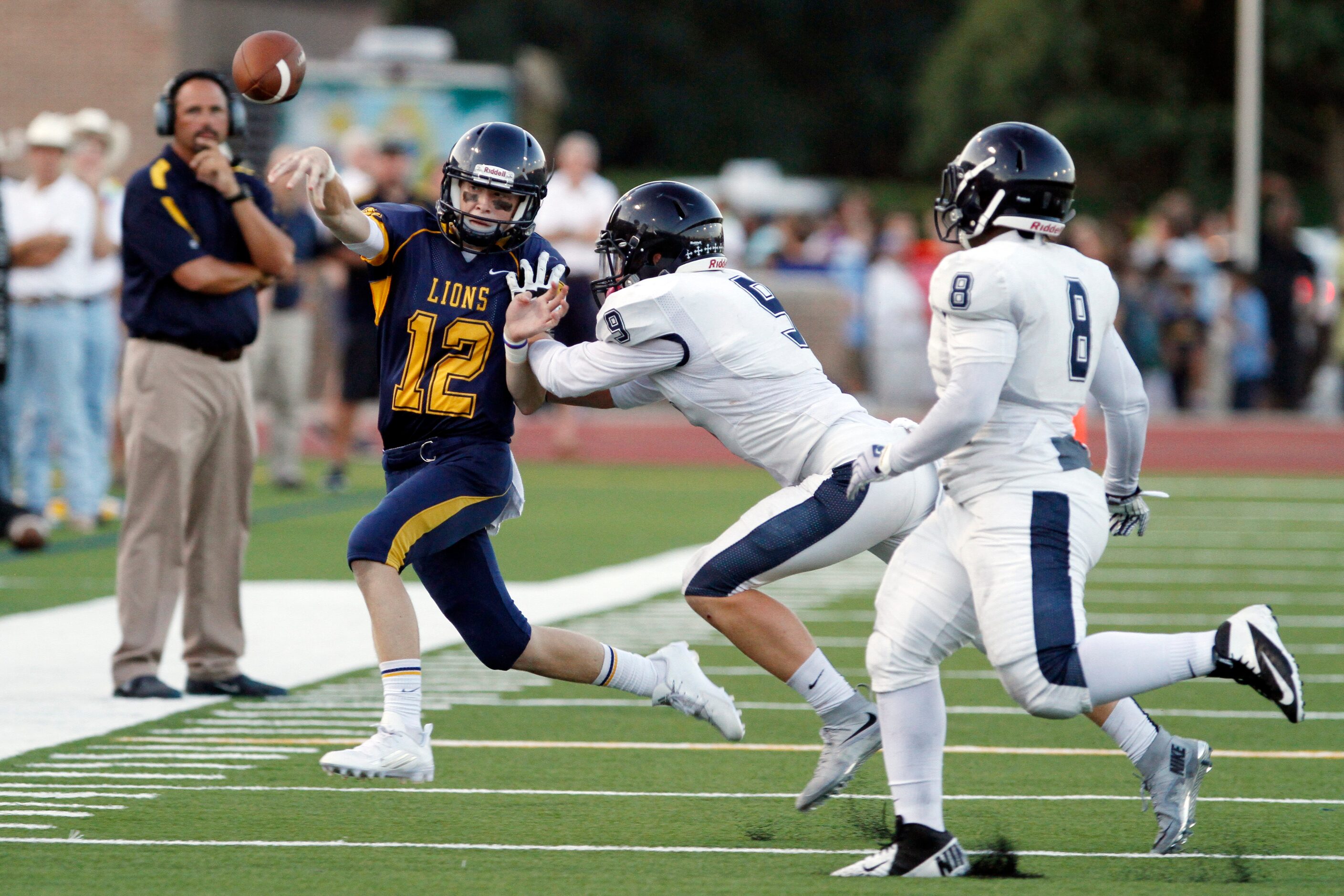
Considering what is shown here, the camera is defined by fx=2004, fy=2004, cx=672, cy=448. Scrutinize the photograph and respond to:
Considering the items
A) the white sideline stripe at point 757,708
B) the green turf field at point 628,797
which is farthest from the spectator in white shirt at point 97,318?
the white sideline stripe at point 757,708

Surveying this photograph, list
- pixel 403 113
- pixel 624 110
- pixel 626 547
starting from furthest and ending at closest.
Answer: pixel 624 110 → pixel 403 113 → pixel 626 547

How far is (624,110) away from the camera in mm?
48625

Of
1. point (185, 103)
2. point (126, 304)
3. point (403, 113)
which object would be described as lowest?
point (126, 304)

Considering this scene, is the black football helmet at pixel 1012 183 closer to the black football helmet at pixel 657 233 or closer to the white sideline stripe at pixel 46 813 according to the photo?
the black football helmet at pixel 657 233

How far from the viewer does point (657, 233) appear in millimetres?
5586

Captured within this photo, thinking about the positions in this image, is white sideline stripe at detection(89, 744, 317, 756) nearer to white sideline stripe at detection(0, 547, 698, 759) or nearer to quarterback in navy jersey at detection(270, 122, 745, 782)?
white sideline stripe at detection(0, 547, 698, 759)

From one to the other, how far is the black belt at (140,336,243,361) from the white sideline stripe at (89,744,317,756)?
59.1 inches

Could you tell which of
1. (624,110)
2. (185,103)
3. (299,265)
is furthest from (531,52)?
(185,103)

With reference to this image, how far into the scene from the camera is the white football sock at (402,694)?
5.35 meters

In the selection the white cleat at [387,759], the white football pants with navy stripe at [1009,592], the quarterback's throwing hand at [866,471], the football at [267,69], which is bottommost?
the white cleat at [387,759]

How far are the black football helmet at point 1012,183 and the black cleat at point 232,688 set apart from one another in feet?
11.4

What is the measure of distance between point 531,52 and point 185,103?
3879 centimetres

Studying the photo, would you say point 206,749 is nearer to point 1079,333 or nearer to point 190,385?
point 190,385

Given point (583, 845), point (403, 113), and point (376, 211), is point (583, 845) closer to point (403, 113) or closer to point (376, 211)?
point (376, 211)
